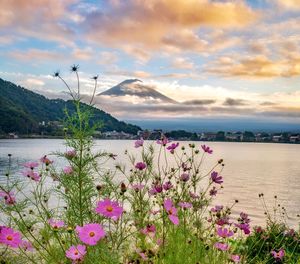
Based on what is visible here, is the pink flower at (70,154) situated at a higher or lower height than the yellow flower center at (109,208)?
Result: higher

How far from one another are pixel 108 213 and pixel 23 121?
7108 inches

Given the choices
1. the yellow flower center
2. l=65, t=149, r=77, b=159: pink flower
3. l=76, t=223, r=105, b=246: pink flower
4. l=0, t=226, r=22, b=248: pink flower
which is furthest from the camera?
l=65, t=149, r=77, b=159: pink flower

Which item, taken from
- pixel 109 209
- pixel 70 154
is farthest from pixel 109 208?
pixel 70 154

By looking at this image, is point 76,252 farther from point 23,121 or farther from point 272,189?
point 23,121

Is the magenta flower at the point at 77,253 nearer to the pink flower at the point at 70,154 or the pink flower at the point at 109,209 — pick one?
the pink flower at the point at 109,209

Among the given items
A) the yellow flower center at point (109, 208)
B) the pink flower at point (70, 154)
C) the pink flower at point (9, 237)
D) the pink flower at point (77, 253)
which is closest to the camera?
the pink flower at point (77, 253)

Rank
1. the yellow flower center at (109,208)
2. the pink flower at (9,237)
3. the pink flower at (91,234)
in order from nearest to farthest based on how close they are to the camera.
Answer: the pink flower at (91,234) < the yellow flower center at (109,208) < the pink flower at (9,237)

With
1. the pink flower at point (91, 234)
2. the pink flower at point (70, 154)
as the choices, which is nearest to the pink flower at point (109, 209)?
the pink flower at point (91, 234)

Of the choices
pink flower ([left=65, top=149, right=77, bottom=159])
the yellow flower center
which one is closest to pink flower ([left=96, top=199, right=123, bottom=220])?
the yellow flower center

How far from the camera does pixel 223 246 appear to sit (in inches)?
172

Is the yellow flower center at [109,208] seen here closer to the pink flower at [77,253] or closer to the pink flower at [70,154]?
the pink flower at [77,253]

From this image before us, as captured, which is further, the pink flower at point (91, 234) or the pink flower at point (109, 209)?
the pink flower at point (109, 209)

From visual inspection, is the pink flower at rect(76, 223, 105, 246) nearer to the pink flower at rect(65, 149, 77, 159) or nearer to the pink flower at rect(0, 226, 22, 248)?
the pink flower at rect(0, 226, 22, 248)

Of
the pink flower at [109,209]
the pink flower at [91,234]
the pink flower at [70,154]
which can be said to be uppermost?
the pink flower at [70,154]
